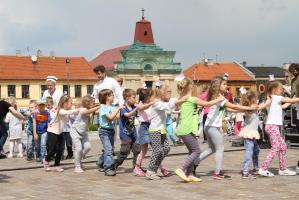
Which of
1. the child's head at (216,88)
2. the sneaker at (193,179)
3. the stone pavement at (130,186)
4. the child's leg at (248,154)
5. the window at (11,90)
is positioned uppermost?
the window at (11,90)

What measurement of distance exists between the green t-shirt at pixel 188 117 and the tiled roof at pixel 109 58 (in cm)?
8462

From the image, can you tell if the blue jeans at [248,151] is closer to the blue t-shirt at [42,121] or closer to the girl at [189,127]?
the girl at [189,127]

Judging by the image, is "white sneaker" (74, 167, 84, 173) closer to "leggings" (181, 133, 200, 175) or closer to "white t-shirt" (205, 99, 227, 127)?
"leggings" (181, 133, 200, 175)

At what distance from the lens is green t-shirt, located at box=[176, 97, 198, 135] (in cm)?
909

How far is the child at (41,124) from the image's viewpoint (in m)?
12.3

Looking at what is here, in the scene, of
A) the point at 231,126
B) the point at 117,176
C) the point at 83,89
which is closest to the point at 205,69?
the point at 83,89

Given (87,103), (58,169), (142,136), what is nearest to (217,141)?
(142,136)

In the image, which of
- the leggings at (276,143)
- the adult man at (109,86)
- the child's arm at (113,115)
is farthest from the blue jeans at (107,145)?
the leggings at (276,143)

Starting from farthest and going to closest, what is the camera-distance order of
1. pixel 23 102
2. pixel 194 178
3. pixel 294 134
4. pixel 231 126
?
pixel 23 102 → pixel 231 126 → pixel 294 134 → pixel 194 178

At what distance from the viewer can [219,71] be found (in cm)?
8606

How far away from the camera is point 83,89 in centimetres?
7194

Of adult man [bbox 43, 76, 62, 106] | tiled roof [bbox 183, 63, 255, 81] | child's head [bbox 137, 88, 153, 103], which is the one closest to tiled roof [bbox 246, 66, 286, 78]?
tiled roof [bbox 183, 63, 255, 81]

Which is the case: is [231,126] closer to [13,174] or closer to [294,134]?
[294,134]

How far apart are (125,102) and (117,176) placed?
1449 millimetres
